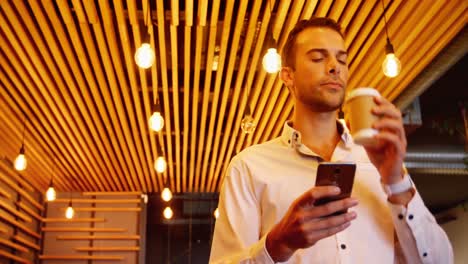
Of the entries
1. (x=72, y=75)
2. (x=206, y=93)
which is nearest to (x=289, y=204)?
(x=72, y=75)

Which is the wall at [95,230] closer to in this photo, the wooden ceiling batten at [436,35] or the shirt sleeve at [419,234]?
the wooden ceiling batten at [436,35]

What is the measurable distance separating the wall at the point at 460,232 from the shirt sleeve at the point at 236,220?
12659mm

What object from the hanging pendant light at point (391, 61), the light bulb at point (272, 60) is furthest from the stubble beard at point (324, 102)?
the hanging pendant light at point (391, 61)

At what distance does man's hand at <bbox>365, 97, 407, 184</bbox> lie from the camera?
4.75 feet

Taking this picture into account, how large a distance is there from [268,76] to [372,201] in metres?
4.75

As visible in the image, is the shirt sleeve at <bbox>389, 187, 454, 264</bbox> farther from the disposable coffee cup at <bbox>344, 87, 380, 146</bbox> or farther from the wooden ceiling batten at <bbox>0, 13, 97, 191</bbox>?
the wooden ceiling batten at <bbox>0, 13, 97, 191</bbox>

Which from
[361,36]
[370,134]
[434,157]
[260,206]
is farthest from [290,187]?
[434,157]

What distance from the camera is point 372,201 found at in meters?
1.85

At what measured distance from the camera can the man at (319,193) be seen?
4.79 ft

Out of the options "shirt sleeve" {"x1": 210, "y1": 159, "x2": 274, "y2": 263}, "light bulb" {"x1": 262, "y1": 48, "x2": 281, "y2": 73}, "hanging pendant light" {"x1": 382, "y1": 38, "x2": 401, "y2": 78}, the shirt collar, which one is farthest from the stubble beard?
"hanging pendant light" {"x1": 382, "y1": 38, "x2": 401, "y2": 78}

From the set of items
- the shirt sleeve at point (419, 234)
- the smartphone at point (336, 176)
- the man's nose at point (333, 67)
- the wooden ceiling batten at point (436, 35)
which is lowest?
the shirt sleeve at point (419, 234)

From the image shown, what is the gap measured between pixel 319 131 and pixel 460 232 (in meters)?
12.9

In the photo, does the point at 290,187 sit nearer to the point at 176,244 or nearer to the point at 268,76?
the point at 268,76

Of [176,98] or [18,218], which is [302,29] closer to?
[176,98]
